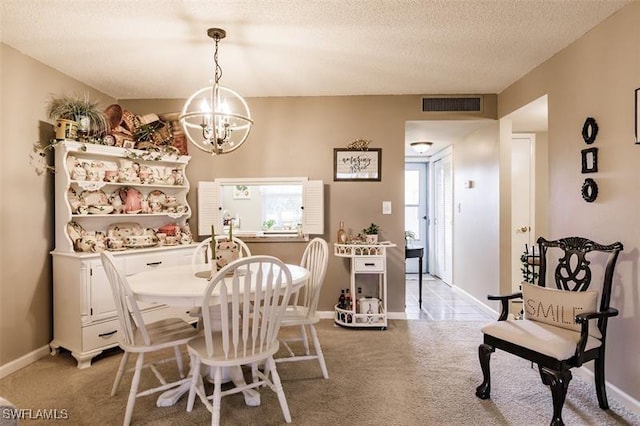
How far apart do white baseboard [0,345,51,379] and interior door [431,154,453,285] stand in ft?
16.0

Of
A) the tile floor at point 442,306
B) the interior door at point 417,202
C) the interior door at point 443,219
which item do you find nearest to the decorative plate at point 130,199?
the tile floor at point 442,306

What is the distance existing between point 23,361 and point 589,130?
4.40 metres

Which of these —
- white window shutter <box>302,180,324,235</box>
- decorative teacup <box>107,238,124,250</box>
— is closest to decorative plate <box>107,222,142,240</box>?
decorative teacup <box>107,238,124,250</box>

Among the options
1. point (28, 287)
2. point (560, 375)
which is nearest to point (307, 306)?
point (560, 375)

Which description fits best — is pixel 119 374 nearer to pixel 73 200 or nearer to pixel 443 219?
pixel 73 200

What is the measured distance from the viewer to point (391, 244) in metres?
3.61

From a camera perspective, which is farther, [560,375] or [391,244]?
[391,244]

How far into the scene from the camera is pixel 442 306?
173 inches

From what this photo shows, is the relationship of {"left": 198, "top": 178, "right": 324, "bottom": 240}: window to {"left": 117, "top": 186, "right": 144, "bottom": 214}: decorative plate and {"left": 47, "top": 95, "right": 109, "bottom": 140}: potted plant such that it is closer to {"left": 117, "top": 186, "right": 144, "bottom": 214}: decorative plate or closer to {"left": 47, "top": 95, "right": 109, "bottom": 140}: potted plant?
{"left": 117, "top": 186, "right": 144, "bottom": 214}: decorative plate

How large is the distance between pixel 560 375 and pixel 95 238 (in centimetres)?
339

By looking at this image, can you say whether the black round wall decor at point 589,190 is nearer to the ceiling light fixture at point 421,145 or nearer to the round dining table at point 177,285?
the round dining table at point 177,285

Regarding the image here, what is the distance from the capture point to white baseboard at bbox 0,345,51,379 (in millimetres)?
2605

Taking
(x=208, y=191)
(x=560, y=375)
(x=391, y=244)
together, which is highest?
(x=208, y=191)

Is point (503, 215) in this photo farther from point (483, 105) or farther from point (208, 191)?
point (208, 191)
